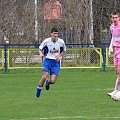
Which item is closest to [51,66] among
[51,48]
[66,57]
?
[51,48]

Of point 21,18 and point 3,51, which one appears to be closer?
point 3,51

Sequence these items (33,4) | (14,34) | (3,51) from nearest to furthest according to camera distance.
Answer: (3,51) < (14,34) < (33,4)

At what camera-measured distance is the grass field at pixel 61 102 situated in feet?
38.2

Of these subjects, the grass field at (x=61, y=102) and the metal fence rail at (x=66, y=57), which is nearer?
the grass field at (x=61, y=102)

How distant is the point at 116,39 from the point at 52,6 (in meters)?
28.3

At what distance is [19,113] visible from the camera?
39.6 ft

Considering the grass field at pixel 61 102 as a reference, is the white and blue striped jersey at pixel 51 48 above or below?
above

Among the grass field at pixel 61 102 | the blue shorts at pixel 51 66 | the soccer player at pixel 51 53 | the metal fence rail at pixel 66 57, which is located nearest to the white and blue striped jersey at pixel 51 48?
the soccer player at pixel 51 53

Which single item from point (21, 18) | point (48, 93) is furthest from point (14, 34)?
point (48, 93)

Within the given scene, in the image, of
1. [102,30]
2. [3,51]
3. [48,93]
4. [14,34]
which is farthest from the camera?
[102,30]

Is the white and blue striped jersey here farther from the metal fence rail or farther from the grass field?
the metal fence rail

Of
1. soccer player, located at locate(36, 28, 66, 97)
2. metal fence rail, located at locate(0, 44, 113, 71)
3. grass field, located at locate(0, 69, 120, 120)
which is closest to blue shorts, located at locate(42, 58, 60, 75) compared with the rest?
soccer player, located at locate(36, 28, 66, 97)

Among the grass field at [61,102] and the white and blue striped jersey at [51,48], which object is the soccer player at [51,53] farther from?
the grass field at [61,102]

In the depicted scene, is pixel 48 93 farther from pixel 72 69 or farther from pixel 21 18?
pixel 21 18
